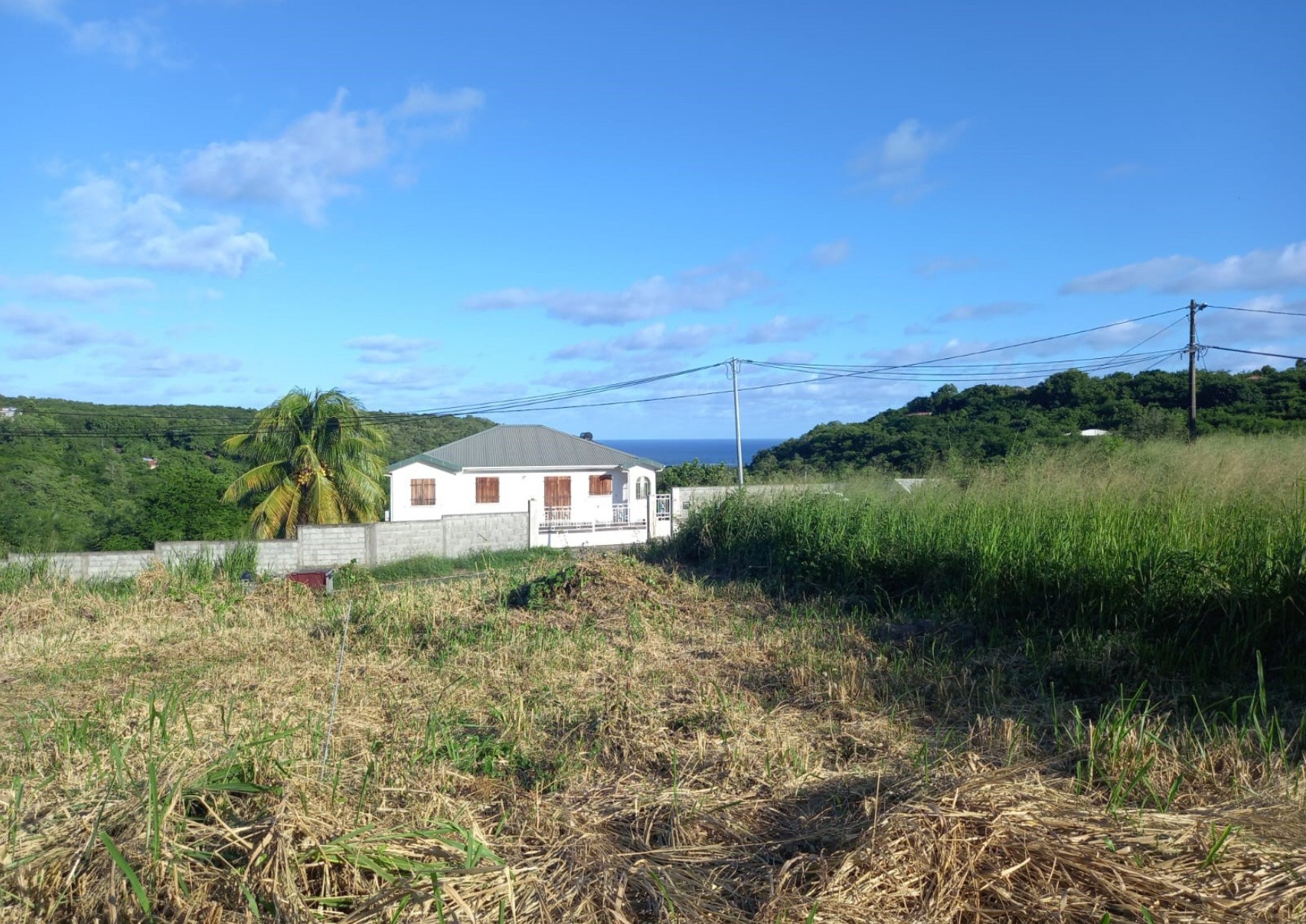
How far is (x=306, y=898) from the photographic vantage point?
232cm

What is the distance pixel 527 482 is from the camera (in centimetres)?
3309

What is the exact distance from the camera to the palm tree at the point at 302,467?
24.0 metres

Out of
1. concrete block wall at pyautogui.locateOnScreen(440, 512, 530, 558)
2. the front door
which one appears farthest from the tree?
the front door

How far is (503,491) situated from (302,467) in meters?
9.67

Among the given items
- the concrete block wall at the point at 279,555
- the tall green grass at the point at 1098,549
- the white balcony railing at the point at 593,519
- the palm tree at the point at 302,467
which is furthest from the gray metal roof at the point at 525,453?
the tall green grass at the point at 1098,549

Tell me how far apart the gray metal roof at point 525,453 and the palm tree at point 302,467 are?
680 cm


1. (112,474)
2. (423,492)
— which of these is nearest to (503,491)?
(423,492)

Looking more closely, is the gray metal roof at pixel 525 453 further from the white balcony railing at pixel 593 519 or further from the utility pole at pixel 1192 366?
the utility pole at pixel 1192 366

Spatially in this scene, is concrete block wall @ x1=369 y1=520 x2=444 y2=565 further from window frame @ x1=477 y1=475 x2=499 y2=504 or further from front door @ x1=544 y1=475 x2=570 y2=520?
front door @ x1=544 y1=475 x2=570 y2=520

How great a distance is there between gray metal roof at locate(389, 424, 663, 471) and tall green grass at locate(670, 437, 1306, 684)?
74.9 ft

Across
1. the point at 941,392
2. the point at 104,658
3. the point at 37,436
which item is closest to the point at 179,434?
the point at 37,436

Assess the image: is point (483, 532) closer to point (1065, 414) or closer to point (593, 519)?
point (593, 519)

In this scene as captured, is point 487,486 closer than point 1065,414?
No

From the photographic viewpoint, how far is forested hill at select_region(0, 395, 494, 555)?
2348cm
